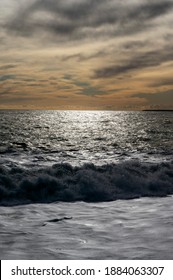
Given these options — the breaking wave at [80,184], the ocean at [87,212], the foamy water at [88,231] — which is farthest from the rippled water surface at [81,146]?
the foamy water at [88,231]

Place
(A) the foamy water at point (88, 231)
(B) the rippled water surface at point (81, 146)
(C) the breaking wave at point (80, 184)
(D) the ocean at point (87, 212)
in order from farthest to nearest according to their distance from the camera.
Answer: (B) the rippled water surface at point (81, 146) < (C) the breaking wave at point (80, 184) < (D) the ocean at point (87, 212) < (A) the foamy water at point (88, 231)

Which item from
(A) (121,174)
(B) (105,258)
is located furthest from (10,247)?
(A) (121,174)

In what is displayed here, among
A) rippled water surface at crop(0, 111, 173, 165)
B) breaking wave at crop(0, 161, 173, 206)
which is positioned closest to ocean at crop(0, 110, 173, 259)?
breaking wave at crop(0, 161, 173, 206)

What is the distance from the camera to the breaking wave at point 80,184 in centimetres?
1466

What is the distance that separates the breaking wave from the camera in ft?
48.1

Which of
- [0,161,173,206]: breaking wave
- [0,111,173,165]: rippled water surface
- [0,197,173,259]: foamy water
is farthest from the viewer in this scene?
[0,111,173,165]: rippled water surface

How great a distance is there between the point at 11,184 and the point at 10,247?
7.62 m

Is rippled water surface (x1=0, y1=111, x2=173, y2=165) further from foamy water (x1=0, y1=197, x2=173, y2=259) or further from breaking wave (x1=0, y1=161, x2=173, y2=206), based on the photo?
foamy water (x1=0, y1=197, x2=173, y2=259)

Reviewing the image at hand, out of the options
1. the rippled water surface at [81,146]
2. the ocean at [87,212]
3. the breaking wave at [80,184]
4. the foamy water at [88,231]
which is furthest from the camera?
the rippled water surface at [81,146]

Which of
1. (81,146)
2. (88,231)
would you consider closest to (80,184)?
(88,231)

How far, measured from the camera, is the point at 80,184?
1603cm

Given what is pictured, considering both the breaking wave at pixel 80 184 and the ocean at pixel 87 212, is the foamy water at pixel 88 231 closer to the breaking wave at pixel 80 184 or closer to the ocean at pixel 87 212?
the ocean at pixel 87 212

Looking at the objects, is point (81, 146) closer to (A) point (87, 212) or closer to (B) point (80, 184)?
(B) point (80, 184)
